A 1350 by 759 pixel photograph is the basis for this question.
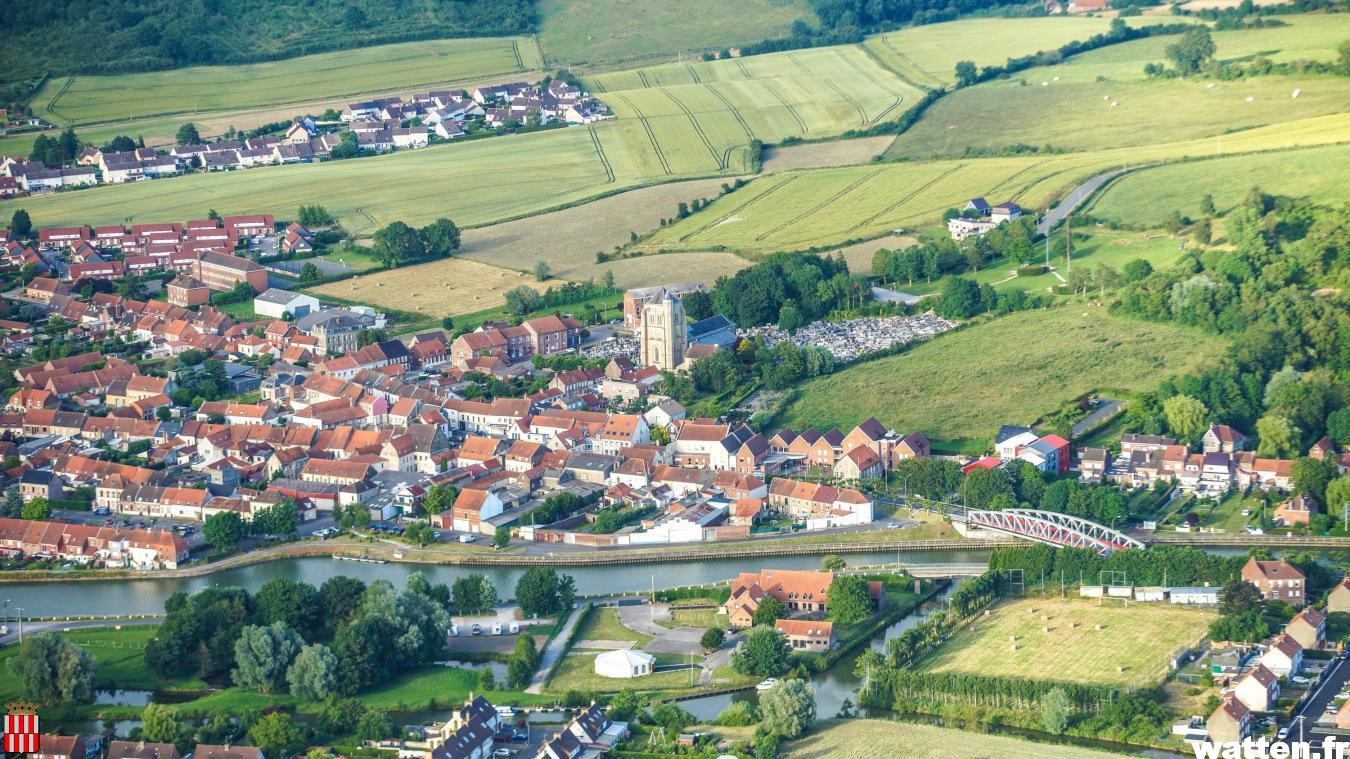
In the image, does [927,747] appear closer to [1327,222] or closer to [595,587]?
[595,587]

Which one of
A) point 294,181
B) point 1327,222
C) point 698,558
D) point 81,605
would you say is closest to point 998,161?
point 1327,222

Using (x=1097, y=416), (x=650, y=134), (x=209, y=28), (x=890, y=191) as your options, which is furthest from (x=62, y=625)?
(x=209, y=28)

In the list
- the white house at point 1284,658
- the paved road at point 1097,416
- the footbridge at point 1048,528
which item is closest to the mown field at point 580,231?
the paved road at point 1097,416

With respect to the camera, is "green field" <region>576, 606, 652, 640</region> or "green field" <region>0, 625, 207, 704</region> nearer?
"green field" <region>0, 625, 207, 704</region>

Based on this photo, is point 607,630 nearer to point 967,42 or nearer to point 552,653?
point 552,653

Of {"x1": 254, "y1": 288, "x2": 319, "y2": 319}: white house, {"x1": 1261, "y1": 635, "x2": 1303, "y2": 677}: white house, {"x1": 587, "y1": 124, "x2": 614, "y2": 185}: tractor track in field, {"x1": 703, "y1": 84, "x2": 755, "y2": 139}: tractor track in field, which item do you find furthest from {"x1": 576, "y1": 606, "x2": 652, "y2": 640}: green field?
{"x1": 703, "y1": 84, "x2": 755, "y2": 139}: tractor track in field

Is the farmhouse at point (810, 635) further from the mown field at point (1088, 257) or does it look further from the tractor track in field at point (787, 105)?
the tractor track in field at point (787, 105)

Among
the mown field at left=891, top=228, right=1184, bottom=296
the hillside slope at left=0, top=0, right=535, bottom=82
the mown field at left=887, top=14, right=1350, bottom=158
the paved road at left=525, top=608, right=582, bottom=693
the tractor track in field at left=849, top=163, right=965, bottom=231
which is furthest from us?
the hillside slope at left=0, top=0, right=535, bottom=82

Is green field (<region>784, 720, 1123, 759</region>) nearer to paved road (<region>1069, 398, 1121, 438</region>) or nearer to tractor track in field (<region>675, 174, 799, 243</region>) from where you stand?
paved road (<region>1069, 398, 1121, 438</region>)
